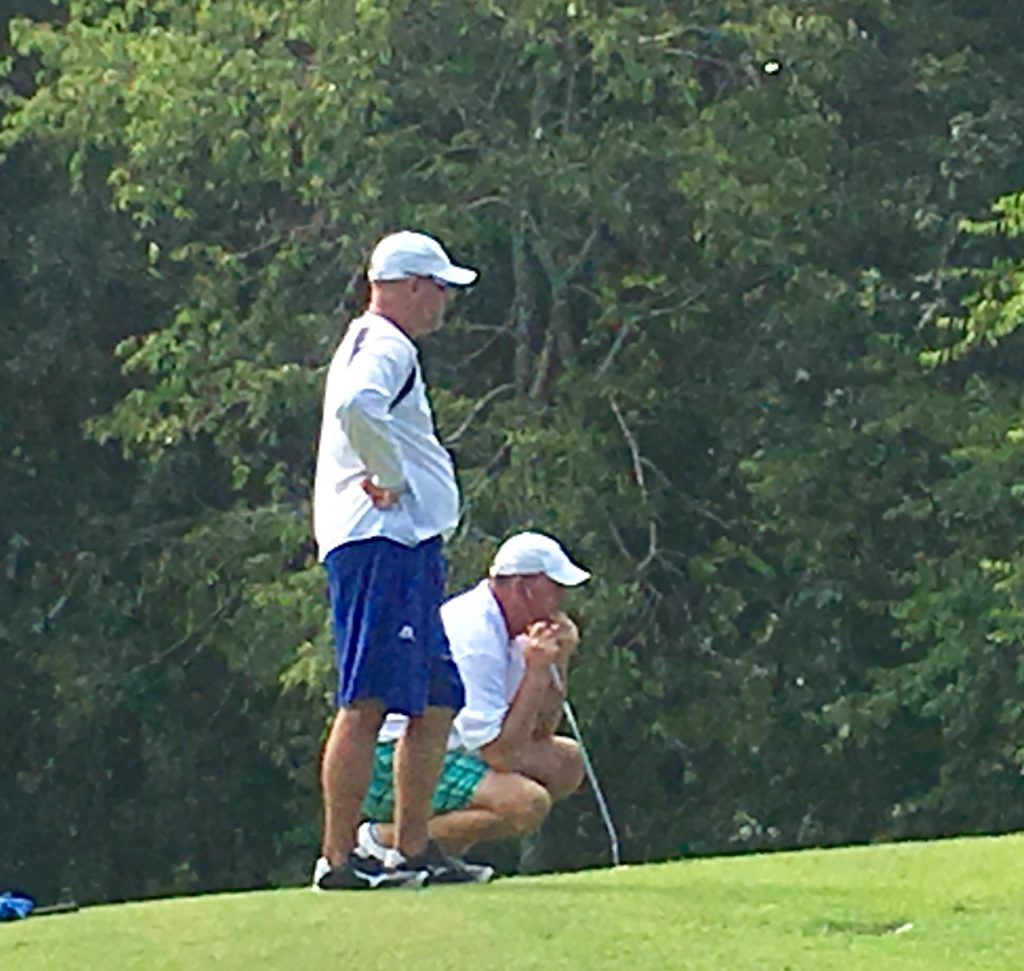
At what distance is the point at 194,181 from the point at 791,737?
194 inches

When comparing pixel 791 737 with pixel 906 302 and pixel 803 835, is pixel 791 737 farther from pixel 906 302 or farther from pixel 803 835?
pixel 906 302

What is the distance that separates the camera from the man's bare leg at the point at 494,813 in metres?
7.71

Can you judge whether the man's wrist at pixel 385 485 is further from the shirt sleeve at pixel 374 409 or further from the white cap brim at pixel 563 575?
the white cap brim at pixel 563 575

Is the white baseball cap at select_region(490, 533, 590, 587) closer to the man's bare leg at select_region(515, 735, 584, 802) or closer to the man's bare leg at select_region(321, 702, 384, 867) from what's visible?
the man's bare leg at select_region(515, 735, 584, 802)

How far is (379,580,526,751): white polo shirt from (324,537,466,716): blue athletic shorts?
47.5 inches

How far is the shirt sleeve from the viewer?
253 inches

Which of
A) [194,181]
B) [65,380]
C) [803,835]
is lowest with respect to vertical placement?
[803,835]

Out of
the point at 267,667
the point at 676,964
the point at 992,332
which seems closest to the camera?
the point at 676,964

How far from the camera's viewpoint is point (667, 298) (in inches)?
674

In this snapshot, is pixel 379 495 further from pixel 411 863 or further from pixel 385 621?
pixel 411 863

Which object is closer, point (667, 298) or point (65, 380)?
point (667, 298)

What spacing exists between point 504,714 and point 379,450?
5.48 feet

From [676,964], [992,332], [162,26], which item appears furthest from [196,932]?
[162,26]

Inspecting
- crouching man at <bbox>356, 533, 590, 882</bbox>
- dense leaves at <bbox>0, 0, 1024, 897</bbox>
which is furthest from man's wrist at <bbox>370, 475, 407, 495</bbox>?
dense leaves at <bbox>0, 0, 1024, 897</bbox>
